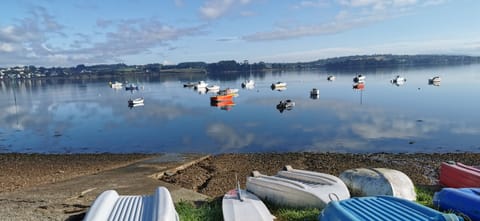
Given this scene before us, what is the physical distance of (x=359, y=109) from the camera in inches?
1572

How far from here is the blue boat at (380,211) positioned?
4.52 metres

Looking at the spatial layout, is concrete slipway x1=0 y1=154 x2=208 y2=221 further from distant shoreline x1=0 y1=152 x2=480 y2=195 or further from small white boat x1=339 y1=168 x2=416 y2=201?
small white boat x1=339 y1=168 x2=416 y2=201

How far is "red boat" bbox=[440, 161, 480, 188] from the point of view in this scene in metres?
7.02

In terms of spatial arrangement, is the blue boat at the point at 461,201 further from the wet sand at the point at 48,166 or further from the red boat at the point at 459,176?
the wet sand at the point at 48,166

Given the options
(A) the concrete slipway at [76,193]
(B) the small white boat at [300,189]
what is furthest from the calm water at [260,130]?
(B) the small white boat at [300,189]

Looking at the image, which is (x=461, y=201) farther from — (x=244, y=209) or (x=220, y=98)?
(x=220, y=98)

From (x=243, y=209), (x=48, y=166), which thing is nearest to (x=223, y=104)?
(x=48, y=166)

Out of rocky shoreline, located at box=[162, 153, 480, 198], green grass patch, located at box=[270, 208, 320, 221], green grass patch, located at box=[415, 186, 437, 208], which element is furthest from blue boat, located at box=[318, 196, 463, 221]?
rocky shoreline, located at box=[162, 153, 480, 198]

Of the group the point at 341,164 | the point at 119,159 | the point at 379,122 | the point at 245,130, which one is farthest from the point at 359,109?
the point at 119,159

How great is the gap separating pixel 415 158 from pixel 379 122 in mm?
13272

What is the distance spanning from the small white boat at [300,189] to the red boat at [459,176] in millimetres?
2541

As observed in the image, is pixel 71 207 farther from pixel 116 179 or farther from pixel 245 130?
pixel 245 130

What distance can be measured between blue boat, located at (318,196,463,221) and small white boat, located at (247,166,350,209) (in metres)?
0.86

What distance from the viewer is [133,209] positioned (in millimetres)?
4871
